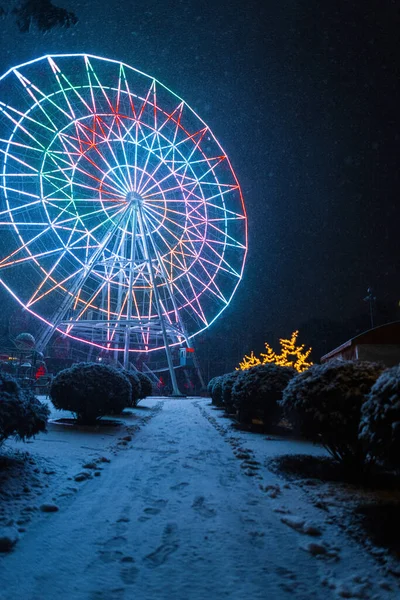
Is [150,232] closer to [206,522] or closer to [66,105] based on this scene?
[66,105]

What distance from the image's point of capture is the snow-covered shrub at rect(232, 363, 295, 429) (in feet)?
30.1

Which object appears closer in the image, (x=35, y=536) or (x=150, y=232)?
(x=35, y=536)

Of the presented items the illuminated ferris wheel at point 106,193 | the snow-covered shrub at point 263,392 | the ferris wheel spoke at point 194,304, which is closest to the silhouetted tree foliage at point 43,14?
the snow-covered shrub at point 263,392

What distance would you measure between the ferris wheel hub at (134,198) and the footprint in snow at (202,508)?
22.1 meters

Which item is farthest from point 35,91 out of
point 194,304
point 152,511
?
point 152,511

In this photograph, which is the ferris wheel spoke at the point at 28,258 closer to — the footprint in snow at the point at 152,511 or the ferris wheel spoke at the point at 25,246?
the ferris wheel spoke at the point at 25,246

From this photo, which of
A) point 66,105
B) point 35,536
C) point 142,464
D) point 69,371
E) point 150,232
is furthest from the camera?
point 150,232

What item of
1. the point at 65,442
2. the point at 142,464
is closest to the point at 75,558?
the point at 142,464

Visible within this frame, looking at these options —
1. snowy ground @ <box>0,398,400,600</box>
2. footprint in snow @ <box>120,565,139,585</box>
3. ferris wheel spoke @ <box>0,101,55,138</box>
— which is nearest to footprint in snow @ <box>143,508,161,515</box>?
snowy ground @ <box>0,398,400,600</box>

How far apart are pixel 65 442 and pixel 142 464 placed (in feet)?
6.62

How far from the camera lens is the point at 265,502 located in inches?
154

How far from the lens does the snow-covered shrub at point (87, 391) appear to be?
884cm

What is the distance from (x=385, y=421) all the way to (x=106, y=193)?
2216cm

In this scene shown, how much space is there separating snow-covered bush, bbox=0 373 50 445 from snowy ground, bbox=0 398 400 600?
424mm
